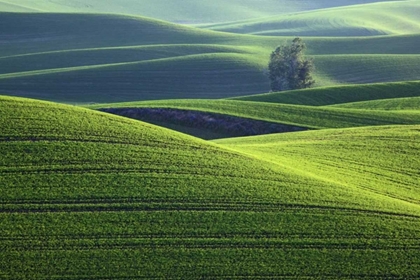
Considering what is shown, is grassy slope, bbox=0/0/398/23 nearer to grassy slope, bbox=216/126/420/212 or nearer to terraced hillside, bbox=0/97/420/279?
grassy slope, bbox=216/126/420/212

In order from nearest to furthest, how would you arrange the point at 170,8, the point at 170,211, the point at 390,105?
the point at 170,211
the point at 390,105
the point at 170,8

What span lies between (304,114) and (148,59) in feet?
165

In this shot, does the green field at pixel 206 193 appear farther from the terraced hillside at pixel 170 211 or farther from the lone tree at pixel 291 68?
the lone tree at pixel 291 68

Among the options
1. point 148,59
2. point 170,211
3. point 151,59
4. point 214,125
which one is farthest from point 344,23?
point 170,211

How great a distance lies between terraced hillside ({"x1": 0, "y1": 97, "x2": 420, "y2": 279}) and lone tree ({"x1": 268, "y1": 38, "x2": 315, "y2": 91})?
3997 cm

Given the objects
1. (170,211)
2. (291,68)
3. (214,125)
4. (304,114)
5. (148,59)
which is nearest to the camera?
(170,211)

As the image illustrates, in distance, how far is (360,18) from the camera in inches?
6053

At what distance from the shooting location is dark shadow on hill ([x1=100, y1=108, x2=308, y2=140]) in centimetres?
4441

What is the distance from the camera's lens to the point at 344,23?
148m

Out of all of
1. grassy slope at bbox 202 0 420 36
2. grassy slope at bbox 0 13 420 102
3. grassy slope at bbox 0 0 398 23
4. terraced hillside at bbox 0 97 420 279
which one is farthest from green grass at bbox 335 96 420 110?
grassy slope at bbox 0 0 398 23

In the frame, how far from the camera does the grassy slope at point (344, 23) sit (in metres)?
141

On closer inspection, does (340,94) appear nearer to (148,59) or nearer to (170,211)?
(148,59)

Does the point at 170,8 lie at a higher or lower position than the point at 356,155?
higher

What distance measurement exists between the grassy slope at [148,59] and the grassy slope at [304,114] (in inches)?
945
